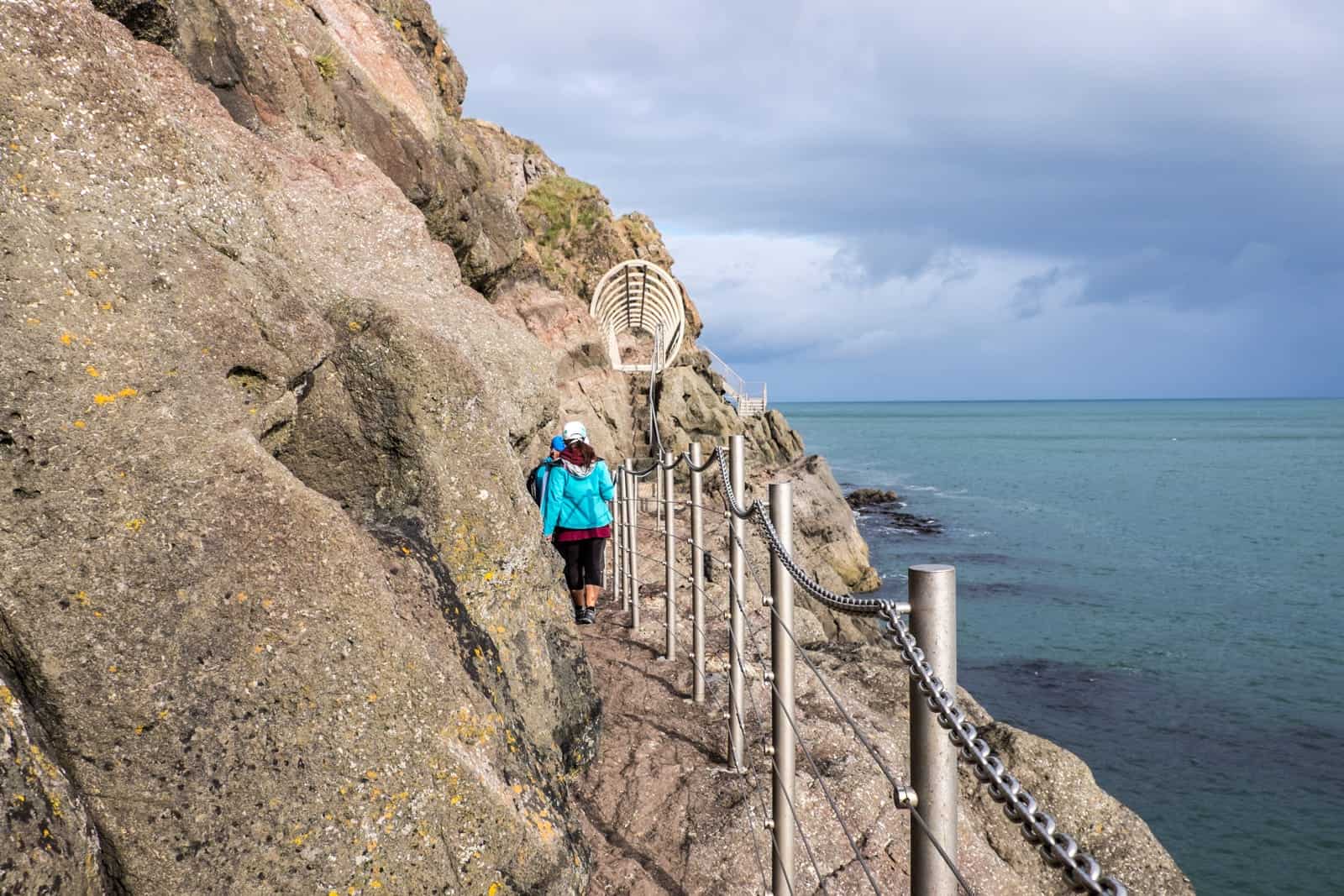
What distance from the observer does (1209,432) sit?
392 ft

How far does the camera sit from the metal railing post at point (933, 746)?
1.97 metres

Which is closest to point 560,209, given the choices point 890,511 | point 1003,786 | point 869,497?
point 890,511

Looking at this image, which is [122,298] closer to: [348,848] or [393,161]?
[348,848]

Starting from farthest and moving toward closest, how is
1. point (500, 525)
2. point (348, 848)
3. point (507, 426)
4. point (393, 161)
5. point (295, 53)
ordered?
point (393, 161) → point (295, 53) → point (507, 426) → point (500, 525) → point (348, 848)

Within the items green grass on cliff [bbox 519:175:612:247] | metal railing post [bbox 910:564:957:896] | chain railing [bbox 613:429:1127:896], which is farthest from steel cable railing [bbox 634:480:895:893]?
green grass on cliff [bbox 519:175:612:247]

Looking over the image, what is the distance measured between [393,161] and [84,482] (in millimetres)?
5690

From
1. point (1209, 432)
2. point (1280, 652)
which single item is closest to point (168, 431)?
point (1280, 652)

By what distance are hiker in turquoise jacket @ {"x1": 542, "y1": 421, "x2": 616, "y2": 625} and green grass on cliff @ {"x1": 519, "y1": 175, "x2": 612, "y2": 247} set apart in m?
32.5

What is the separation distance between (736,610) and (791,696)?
113 cm

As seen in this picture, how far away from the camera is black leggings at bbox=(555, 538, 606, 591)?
319 inches

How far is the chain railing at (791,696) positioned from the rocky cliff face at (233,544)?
0.93m

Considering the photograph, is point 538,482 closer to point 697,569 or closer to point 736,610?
point 697,569

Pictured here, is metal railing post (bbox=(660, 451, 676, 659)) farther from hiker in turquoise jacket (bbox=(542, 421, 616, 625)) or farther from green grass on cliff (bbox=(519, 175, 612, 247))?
green grass on cliff (bbox=(519, 175, 612, 247))

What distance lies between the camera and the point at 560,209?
40969mm
